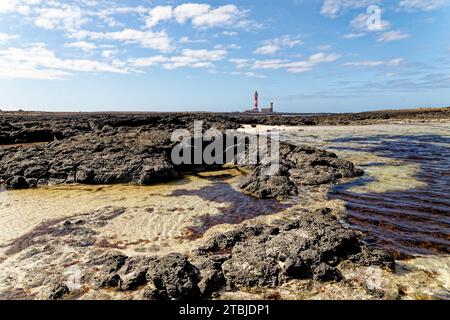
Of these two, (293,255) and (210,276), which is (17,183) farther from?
(293,255)

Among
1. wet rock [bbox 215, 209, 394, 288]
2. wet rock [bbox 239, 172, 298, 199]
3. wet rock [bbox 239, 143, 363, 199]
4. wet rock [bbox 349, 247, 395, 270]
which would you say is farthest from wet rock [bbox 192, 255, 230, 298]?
wet rock [bbox 239, 143, 363, 199]

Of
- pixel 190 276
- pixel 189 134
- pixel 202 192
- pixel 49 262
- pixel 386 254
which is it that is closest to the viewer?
pixel 190 276

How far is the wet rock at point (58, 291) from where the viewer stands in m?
5.39

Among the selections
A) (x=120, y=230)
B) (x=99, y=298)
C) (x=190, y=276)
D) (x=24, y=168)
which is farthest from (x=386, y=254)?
(x=24, y=168)

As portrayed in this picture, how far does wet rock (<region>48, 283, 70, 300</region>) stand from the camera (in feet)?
17.7

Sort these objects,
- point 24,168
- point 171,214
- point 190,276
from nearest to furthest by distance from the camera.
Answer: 1. point 190,276
2. point 171,214
3. point 24,168

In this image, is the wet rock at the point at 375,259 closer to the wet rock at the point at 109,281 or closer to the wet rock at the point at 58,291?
the wet rock at the point at 109,281

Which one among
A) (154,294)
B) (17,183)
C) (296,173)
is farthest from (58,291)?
(296,173)

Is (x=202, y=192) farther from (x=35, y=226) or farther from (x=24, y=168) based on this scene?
(x=24, y=168)

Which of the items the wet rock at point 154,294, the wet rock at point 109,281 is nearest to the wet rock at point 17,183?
the wet rock at point 109,281

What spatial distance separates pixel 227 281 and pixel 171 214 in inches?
177

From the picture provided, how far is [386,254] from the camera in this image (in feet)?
20.7

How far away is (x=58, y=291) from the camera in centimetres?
546

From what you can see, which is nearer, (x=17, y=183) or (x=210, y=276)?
(x=210, y=276)
